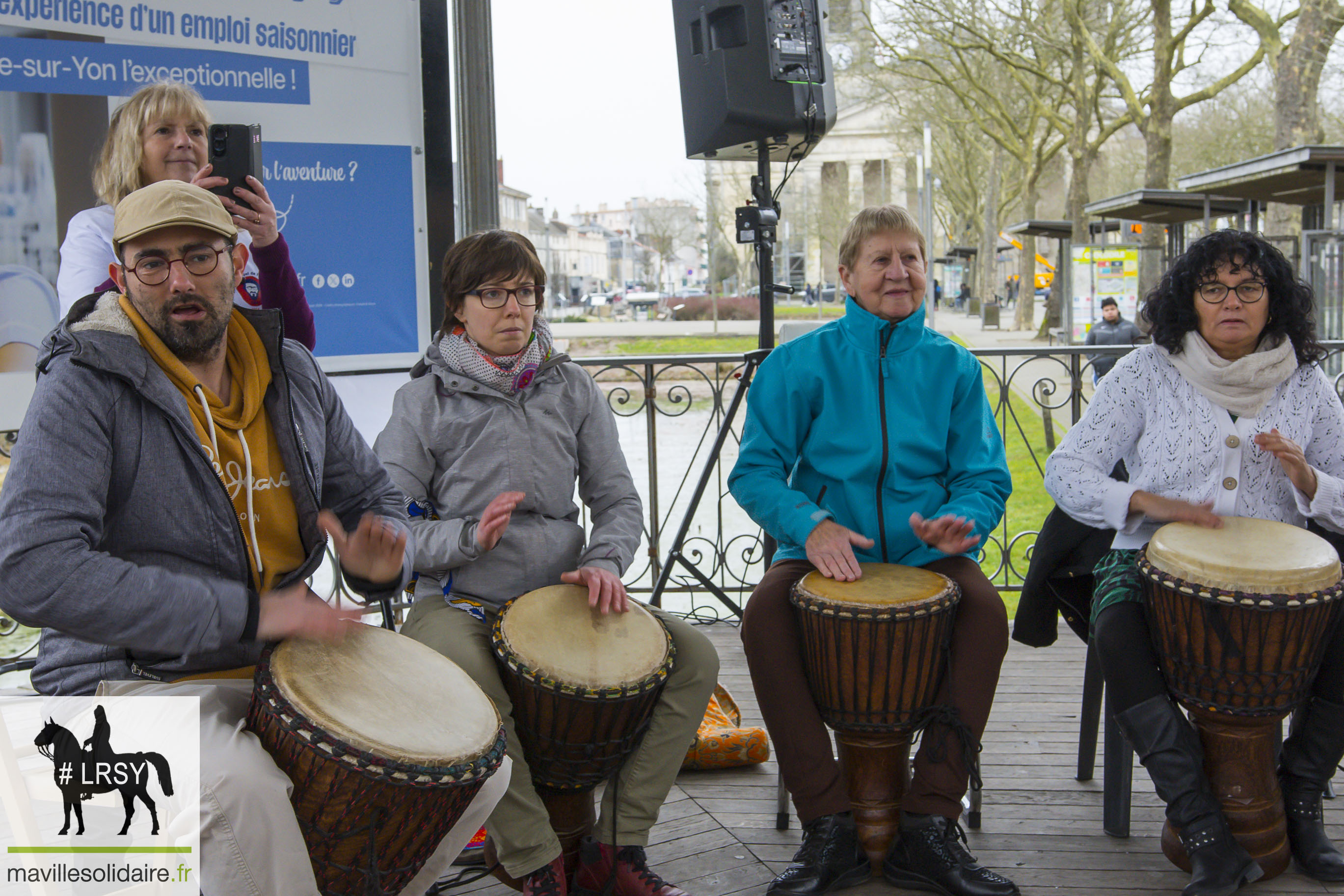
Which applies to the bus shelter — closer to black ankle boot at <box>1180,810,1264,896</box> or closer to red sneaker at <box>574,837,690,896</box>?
black ankle boot at <box>1180,810,1264,896</box>

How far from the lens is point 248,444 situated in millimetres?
1974

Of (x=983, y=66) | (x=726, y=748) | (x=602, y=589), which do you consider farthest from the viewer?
(x=983, y=66)

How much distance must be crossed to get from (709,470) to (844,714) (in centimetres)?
139

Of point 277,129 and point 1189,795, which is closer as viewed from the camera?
point 1189,795

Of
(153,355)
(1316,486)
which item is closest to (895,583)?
(1316,486)

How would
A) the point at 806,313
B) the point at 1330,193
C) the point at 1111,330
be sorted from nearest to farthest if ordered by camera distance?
the point at 1330,193 → the point at 1111,330 → the point at 806,313

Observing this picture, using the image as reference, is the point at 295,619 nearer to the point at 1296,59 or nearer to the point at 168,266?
the point at 168,266

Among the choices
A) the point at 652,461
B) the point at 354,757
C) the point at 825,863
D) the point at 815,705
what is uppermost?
the point at 652,461

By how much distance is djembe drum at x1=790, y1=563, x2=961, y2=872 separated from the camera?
231 centimetres

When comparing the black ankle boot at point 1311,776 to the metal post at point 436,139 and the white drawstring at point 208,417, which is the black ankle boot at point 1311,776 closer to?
the white drawstring at point 208,417

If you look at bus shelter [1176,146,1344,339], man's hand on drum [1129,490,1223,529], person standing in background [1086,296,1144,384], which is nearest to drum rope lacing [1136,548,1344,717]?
man's hand on drum [1129,490,1223,529]

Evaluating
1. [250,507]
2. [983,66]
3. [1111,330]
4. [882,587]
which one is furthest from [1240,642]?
[983,66]

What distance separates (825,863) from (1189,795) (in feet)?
2.68

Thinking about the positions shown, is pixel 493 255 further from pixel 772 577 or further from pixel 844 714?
pixel 844 714
